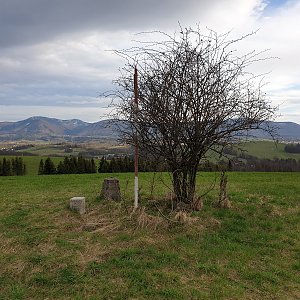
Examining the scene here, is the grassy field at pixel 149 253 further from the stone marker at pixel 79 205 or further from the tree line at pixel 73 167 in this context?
the tree line at pixel 73 167

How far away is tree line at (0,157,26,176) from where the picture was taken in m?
35.1

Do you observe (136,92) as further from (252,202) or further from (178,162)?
(252,202)

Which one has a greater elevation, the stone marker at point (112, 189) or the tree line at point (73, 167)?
the stone marker at point (112, 189)

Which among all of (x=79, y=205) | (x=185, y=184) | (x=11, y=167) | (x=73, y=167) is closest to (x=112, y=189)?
(x=79, y=205)

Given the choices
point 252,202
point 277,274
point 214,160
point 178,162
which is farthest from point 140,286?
point 252,202

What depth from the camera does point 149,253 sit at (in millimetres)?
5672

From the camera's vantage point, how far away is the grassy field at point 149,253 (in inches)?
177

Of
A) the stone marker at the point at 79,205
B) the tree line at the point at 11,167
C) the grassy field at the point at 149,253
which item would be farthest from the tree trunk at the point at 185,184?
the tree line at the point at 11,167

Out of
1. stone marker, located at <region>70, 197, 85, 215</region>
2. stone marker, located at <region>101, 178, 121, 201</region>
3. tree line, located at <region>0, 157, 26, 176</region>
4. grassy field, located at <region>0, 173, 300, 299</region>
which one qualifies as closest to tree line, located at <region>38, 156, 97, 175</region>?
tree line, located at <region>0, 157, 26, 176</region>

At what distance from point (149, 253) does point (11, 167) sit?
33.6m

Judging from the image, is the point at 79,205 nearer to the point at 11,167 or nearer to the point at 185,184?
the point at 185,184

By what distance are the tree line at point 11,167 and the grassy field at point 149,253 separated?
95.1ft

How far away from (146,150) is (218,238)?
2.73 m

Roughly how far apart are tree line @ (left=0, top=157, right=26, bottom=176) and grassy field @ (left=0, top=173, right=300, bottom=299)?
95.1 feet
